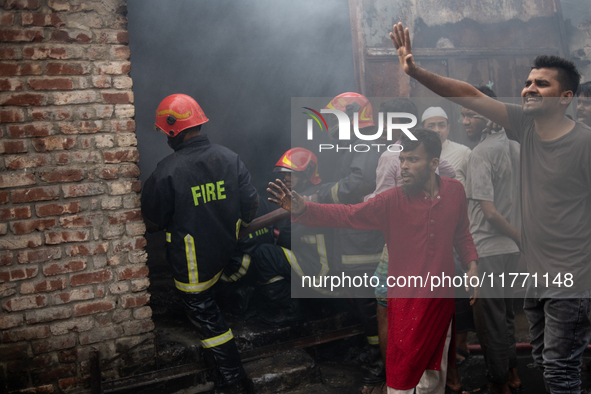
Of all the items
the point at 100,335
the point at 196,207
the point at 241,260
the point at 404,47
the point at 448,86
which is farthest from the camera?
the point at 241,260

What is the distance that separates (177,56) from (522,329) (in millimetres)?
5404

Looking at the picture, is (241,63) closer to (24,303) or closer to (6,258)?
(6,258)

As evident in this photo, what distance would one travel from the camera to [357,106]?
4.11m

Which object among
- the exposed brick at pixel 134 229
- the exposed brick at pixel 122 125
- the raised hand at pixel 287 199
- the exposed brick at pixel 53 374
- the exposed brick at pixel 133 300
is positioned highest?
the exposed brick at pixel 122 125

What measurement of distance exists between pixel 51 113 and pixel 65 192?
533mm

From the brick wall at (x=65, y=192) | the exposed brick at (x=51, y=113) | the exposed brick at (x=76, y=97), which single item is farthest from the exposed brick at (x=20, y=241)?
the exposed brick at (x=76, y=97)

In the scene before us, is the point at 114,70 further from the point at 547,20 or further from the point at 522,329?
the point at 547,20

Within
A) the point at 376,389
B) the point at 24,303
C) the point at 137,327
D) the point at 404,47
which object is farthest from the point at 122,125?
the point at 376,389

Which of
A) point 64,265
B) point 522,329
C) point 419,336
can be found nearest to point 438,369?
point 419,336

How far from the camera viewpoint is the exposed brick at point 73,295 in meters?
2.99

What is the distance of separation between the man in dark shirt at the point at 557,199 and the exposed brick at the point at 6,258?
110 inches

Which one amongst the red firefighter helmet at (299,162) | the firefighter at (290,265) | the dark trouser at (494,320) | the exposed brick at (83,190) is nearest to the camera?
the exposed brick at (83,190)

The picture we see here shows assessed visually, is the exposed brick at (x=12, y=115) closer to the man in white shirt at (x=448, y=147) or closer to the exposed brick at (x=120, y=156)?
the exposed brick at (x=120, y=156)

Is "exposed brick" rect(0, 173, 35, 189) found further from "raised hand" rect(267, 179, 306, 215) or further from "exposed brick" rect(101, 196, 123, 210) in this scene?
"raised hand" rect(267, 179, 306, 215)
